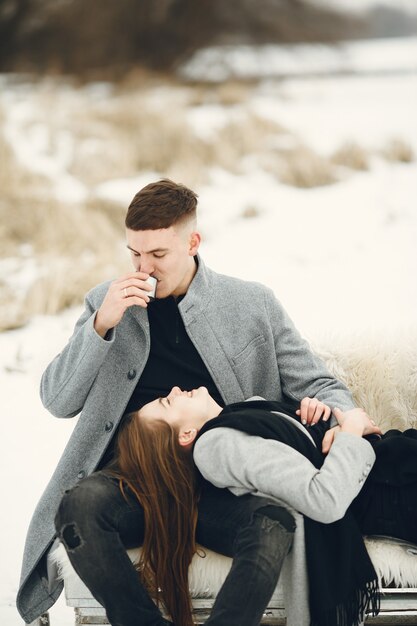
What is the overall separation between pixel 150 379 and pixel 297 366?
1.47ft

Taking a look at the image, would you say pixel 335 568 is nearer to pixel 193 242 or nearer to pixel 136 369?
pixel 136 369

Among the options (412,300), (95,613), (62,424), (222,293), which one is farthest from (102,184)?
(95,613)

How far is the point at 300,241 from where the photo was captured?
20.7ft

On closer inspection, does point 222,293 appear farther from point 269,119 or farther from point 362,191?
point 269,119

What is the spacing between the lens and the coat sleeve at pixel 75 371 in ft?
7.20

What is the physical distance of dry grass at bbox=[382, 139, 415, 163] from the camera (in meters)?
7.57

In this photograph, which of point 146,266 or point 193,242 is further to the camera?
point 193,242

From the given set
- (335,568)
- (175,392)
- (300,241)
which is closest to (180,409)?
(175,392)

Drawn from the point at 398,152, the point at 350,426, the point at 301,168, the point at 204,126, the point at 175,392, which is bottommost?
the point at 350,426

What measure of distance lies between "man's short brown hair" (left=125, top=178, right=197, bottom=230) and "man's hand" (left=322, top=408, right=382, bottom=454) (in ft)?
2.36

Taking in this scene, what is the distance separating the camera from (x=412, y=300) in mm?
5426

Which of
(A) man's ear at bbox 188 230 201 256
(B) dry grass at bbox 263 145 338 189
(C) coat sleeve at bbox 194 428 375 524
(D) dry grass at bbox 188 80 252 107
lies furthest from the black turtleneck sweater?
(D) dry grass at bbox 188 80 252 107

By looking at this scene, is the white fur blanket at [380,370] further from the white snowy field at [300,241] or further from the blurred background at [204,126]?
the blurred background at [204,126]

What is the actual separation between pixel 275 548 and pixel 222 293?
35.7 inches
